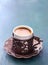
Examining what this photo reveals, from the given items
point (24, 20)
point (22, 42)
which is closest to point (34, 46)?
point (22, 42)

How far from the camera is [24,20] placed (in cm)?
161

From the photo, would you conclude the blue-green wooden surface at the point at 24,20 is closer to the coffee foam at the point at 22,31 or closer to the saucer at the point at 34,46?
the saucer at the point at 34,46

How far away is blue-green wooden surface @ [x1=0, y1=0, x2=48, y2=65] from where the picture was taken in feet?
3.76

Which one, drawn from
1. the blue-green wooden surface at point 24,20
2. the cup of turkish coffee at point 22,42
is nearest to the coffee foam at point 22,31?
the cup of turkish coffee at point 22,42

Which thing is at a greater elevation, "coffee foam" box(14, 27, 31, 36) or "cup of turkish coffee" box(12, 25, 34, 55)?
"coffee foam" box(14, 27, 31, 36)

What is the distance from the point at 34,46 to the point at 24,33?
11 cm

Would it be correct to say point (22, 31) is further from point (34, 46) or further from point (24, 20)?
point (24, 20)

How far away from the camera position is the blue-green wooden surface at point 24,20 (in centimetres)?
115

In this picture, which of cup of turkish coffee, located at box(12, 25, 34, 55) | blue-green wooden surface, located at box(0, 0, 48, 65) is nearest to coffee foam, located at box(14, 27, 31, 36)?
cup of turkish coffee, located at box(12, 25, 34, 55)

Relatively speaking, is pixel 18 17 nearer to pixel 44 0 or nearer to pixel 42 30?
pixel 42 30

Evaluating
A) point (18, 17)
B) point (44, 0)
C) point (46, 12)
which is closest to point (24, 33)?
point (18, 17)

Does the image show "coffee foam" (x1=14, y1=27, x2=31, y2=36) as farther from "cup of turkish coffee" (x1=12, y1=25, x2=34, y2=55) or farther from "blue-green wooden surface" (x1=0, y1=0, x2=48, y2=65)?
"blue-green wooden surface" (x1=0, y1=0, x2=48, y2=65)

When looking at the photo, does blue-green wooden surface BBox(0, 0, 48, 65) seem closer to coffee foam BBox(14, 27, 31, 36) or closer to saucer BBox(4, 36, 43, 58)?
saucer BBox(4, 36, 43, 58)

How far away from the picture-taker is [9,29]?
1469 mm
